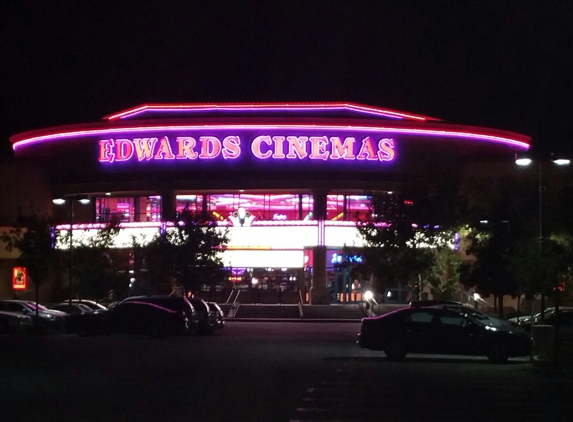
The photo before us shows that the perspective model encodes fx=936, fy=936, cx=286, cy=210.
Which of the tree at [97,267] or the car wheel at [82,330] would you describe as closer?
the car wheel at [82,330]

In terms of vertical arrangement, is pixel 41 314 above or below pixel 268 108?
below

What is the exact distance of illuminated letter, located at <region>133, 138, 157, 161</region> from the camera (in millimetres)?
66869

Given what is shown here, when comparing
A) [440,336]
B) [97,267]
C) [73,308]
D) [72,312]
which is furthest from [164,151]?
[440,336]

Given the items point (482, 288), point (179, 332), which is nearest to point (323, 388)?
point (179, 332)

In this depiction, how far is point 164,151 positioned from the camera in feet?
219

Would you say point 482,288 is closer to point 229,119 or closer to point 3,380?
point 229,119

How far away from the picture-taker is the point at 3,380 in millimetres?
22281

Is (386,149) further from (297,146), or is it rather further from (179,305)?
(179,305)

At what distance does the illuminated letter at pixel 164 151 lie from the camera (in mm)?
66500

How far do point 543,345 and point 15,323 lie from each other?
2454 centimetres

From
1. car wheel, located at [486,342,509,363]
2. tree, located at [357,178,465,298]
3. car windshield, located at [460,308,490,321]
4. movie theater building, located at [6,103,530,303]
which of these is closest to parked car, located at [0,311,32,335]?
movie theater building, located at [6,103,530,303]

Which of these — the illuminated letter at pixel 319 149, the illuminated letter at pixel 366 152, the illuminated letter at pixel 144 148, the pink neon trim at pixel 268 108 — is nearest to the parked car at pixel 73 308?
the illuminated letter at pixel 144 148

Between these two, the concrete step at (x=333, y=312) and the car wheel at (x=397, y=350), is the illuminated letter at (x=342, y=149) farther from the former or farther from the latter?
the car wheel at (x=397, y=350)

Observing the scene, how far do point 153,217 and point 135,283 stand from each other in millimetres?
6297
